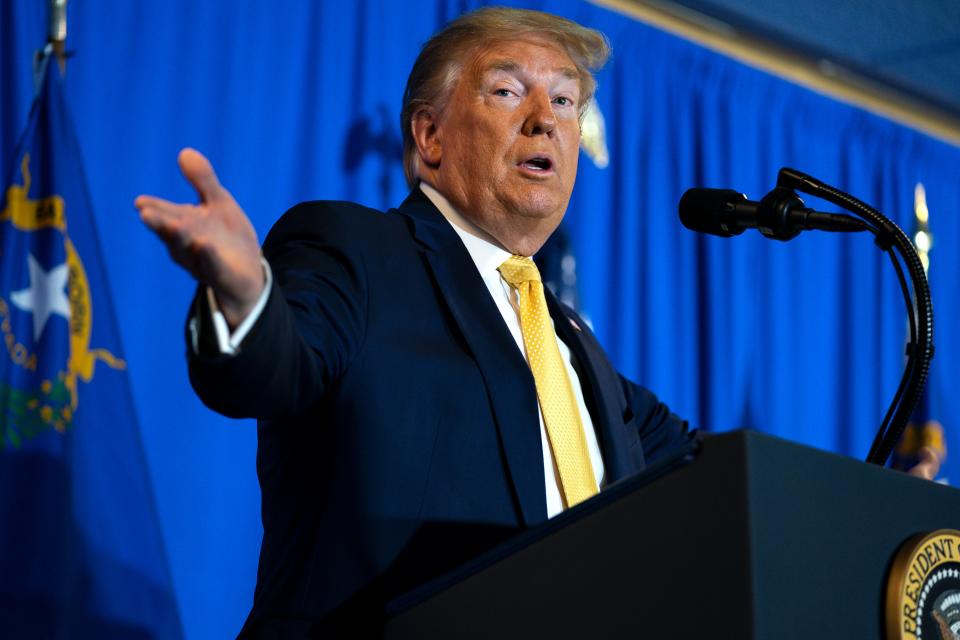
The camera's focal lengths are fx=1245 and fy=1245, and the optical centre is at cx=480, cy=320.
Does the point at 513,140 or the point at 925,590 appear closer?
the point at 925,590

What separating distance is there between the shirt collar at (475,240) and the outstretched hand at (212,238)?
78 centimetres

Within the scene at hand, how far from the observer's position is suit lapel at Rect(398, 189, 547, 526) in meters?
1.54

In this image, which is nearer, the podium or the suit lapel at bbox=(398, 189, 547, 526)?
the podium

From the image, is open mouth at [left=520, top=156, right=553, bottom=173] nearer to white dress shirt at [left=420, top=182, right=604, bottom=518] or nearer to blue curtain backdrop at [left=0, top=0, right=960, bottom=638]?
white dress shirt at [left=420, top=182, right=604, bottom=518]

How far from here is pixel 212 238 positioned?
108cm

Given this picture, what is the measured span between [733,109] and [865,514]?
3.51m

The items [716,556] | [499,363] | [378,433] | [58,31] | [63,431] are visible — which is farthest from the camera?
[58,31]

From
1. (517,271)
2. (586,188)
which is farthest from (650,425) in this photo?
(586,188)

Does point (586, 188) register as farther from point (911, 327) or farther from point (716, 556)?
point (716, 556)

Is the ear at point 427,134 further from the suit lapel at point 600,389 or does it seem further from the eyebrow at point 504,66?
the suit lapel at point 600,389

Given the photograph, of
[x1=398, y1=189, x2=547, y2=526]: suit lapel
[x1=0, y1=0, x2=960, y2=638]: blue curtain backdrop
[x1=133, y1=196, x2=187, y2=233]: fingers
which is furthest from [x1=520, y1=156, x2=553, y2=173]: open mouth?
[x1=0, y1=0, x2=960, y2=638]: blue curtain backdrop

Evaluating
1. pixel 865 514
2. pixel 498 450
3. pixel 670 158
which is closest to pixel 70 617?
pixel 498 450

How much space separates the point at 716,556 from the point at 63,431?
179cm

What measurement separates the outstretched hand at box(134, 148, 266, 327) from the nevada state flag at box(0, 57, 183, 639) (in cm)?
145
